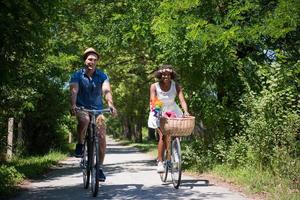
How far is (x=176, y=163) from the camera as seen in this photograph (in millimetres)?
8953

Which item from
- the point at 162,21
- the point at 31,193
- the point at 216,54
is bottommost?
the point at 31,193

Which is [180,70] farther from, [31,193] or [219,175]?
[31,193]

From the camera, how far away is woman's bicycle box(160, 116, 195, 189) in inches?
342

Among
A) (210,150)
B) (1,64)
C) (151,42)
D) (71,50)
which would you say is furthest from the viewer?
(71,50)

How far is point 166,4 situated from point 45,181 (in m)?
4.63

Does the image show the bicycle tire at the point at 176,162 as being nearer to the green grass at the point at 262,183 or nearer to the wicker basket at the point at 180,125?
the wicker basket at the point at 180,125

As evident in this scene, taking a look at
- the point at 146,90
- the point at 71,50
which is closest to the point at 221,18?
the point at 71,50

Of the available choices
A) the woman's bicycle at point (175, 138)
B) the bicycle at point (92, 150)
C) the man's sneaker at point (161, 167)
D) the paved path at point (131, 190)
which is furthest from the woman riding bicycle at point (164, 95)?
the bicycle at point (92, 150)

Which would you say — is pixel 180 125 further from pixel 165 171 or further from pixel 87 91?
pixel 87 91

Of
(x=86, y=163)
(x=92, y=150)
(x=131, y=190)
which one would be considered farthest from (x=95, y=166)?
(x=131, y=190)

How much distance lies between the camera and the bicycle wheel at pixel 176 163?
8.76 m

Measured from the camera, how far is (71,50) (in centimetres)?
1895

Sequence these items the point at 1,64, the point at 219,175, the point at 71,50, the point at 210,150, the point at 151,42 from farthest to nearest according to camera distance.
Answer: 1. the point at 71,50
2. the point at 151,42
3. the point at 210,150
4. the point at 219,175
5. the point at 1,64

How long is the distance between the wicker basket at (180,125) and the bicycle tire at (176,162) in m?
0.29
